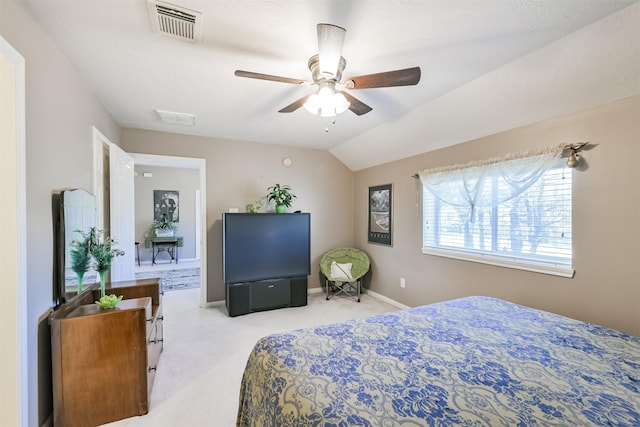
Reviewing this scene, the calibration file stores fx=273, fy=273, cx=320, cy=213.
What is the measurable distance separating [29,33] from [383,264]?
4.13 meters

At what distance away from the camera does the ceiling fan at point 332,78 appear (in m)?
1.45

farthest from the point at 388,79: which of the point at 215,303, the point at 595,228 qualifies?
the point at 215,303

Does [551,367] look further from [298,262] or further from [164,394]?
[298,262]

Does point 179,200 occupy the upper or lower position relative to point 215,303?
upper

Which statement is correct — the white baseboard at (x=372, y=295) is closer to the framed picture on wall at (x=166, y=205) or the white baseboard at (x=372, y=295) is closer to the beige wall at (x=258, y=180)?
the beige wall at (x=258, y=180)

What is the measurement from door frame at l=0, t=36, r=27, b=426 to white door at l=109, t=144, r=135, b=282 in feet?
4.80

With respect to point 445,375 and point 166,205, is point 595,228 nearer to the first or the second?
point 445,375

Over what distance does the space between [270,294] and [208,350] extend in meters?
1.16

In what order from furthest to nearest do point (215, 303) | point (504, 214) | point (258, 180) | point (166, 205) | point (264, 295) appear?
point (166, 205) < point (258, 180) < point (215, 303) < point (264, 295) < point (504, 214)

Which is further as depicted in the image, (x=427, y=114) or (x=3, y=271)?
(x=427, y=114)

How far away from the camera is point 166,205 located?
7.31m

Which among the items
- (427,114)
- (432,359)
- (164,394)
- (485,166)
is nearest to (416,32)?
(427,114)

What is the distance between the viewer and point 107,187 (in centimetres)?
293

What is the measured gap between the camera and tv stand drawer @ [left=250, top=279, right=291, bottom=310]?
12.1 feet
